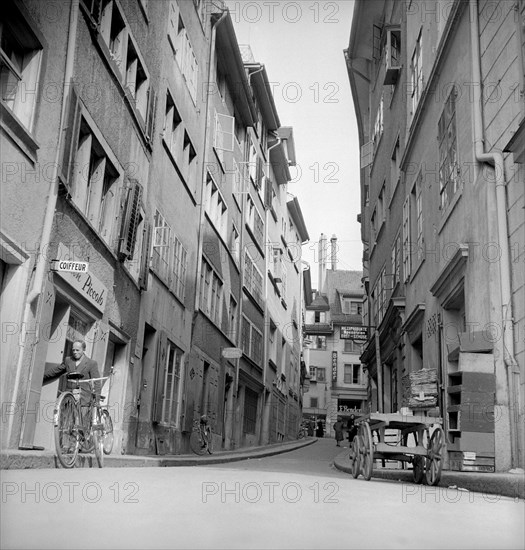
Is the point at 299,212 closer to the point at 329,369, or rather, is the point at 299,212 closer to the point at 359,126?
the point at 359,126

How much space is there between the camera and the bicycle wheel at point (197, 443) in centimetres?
1955

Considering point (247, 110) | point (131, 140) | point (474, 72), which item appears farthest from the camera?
point (247, 110)

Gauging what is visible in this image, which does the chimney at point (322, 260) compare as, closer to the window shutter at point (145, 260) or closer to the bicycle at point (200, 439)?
the bicycle at point (200, 439)

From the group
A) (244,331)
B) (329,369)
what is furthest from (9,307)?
(329,369)

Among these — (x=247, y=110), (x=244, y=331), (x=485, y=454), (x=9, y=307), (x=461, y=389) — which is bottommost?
(x=485, y=454)

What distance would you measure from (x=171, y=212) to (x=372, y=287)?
12.3 meters

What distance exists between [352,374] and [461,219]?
51.0 meters

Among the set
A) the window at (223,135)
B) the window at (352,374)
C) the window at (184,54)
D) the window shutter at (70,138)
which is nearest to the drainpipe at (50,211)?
the window shutter at (70,138)

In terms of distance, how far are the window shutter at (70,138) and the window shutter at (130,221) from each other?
2.55m

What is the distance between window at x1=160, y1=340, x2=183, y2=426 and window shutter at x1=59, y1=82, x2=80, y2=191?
7.15 metres

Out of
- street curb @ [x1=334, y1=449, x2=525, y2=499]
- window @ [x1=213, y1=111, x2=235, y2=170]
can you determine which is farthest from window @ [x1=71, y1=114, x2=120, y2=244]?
window @ [x1=213, y1=111, x2=235, y2=170]

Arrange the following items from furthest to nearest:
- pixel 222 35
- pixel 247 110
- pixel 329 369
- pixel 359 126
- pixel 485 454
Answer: pixel 329 369, pixel 359 126, pixel 247 110, pixel 222 35, pixel 485 454

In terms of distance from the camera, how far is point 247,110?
27984 millimetres

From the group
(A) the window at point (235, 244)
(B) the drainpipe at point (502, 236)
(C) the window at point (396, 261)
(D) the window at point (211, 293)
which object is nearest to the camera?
(B) the drainpipe at point (502, 236)
